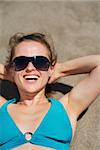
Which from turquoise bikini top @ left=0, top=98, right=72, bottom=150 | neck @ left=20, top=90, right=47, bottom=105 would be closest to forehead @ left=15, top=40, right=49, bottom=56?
neck @ left=20, top=90, right=47, bottom=105

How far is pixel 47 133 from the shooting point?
220 cm

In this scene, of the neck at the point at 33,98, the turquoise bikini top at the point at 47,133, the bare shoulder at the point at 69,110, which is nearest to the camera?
the turquoise bikini top at the point at 47,133

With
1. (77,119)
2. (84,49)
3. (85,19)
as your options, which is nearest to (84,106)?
(77,119)

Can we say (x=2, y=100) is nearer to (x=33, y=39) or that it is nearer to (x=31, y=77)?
(x=31, y=77)

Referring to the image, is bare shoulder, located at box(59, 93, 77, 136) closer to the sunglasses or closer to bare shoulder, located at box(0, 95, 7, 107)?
the sunglasses

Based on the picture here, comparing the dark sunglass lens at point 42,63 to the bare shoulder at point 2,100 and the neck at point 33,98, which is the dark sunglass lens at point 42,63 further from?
the bare shoulder at point 2,100

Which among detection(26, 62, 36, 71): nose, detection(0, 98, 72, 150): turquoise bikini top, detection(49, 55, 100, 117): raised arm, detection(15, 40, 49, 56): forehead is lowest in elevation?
detection(0, 98, 72, 150): turquoise bikini top

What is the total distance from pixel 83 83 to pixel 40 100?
0.28 meters

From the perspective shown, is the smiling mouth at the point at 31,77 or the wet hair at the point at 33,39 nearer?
the smiling mouth at the point at 31,77

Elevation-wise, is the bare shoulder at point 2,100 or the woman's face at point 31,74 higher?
the woman's face at point 31,74

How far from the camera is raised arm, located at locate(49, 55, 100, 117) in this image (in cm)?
228

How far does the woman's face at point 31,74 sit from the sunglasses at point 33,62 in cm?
2

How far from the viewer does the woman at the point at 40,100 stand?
7.23 ft

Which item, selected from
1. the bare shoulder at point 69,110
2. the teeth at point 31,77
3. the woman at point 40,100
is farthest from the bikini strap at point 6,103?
the bare shoulder at point 69,110
